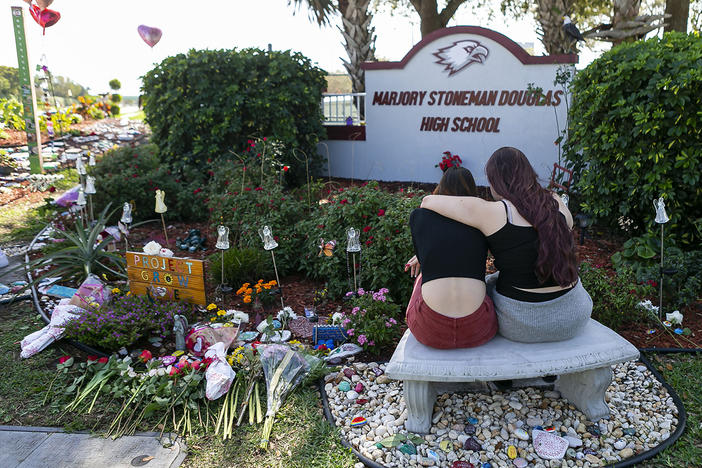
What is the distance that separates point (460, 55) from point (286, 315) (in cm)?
564

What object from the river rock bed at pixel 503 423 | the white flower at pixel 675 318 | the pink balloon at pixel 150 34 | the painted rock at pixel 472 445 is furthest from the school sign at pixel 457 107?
the pink balloon at pixel 150 34

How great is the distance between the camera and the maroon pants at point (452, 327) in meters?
2.76

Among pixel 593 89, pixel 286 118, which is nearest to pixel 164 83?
pixel 286 118

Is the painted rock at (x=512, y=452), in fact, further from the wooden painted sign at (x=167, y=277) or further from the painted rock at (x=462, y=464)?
the wooden painted sign at (x=167, y=277)

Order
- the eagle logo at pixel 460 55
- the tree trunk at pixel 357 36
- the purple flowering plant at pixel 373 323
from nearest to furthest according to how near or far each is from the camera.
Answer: the purple flowering plant at pixel 373 323, the eagle logo at pixel 460 55, the tree trunk at pixel 357 36

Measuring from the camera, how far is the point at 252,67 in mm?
8148

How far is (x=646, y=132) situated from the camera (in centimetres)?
453

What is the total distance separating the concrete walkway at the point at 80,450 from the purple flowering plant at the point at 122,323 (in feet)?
2.49

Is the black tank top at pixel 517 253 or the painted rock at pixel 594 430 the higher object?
the black tank top at pixel 517 253

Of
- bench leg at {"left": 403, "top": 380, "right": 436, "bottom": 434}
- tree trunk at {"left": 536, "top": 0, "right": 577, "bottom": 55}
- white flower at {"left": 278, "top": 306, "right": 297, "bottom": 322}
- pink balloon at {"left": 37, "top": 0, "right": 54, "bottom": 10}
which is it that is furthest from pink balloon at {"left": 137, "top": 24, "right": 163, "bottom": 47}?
bench leg at {"left": 403, "top": 380, "right": 436, "bottom": 434}

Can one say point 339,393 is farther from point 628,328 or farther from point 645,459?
point 628,328

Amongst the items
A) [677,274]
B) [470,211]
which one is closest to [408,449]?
[470,211]

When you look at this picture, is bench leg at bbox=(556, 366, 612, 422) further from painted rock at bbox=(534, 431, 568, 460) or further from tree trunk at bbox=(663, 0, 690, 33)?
tree trunk at bbox=(663, 0, 690, 33)

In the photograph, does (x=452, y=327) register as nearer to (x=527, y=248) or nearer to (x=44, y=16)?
(x=527, y=248)
